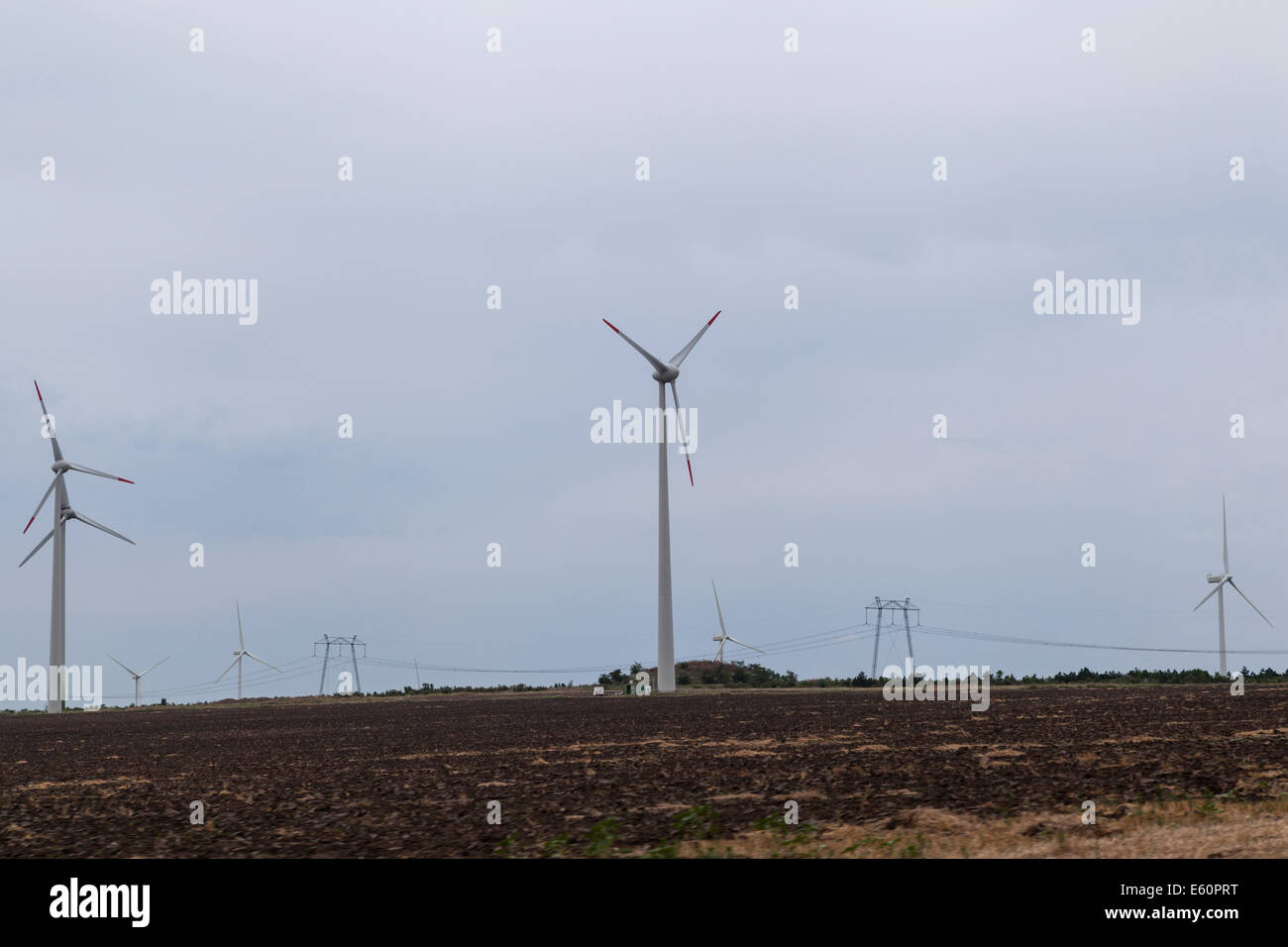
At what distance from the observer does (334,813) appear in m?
29.7

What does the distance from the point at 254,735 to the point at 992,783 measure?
170ft

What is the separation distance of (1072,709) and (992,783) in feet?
134

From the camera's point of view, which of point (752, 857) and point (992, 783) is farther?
point (992, 783)

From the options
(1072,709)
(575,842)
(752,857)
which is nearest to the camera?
(752,857)
